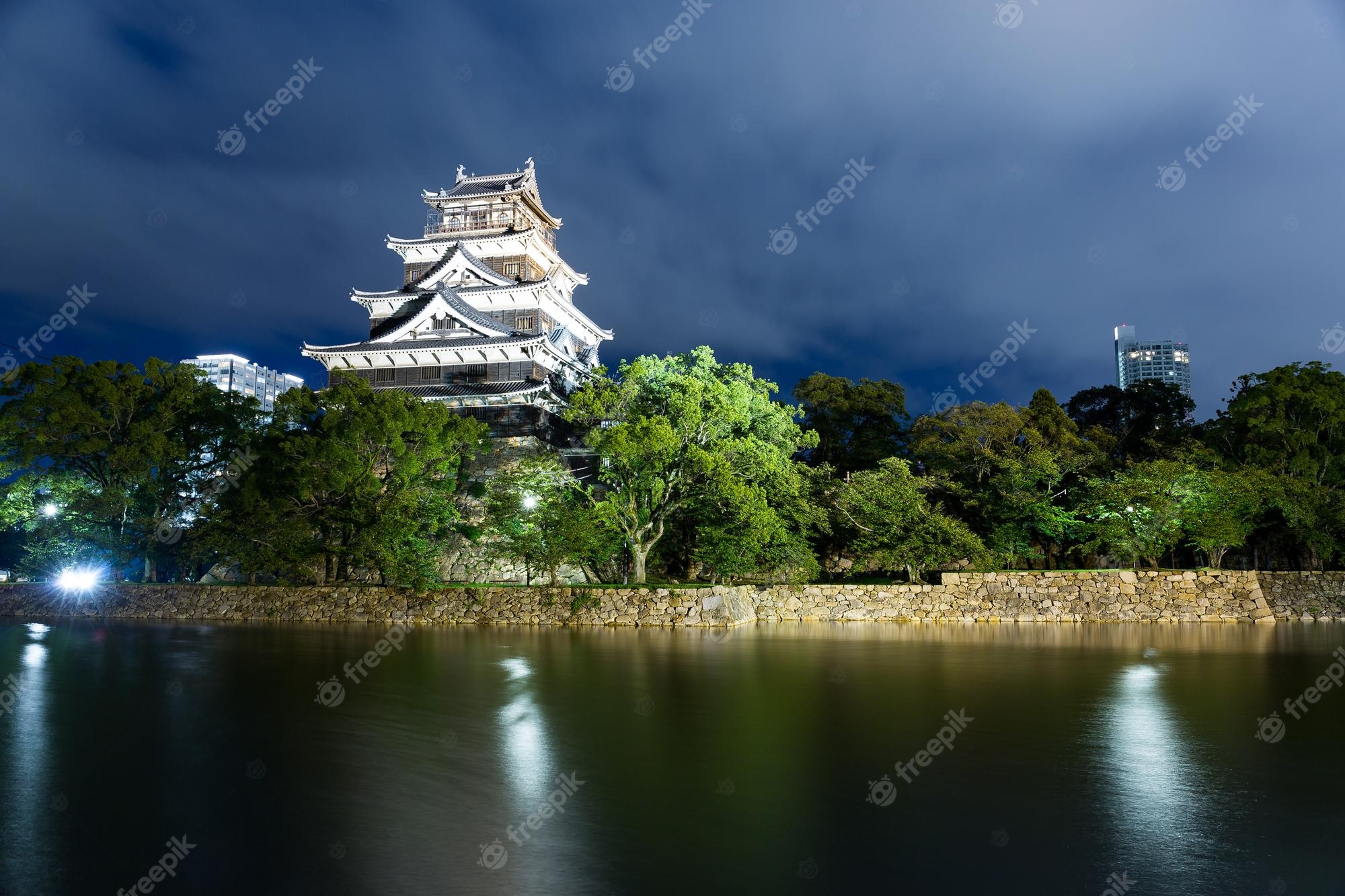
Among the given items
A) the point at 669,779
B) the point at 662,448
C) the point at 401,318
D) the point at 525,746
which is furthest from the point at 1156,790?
the point at 401,318

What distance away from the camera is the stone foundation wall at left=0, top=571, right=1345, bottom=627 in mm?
22594

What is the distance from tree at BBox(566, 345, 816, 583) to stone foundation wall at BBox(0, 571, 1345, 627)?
2.98m

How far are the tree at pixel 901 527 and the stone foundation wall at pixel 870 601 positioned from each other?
80 centimetres

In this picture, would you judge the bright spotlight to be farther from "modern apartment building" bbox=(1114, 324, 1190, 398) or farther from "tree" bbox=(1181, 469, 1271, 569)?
"modern apartment building" bbox=(1114, 324, 1190, 398)

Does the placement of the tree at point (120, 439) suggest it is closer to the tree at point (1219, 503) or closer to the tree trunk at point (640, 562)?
the tree trunk at point (640, 562)

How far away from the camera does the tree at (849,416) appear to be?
34312 mm

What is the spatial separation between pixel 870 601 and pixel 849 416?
41.4ft

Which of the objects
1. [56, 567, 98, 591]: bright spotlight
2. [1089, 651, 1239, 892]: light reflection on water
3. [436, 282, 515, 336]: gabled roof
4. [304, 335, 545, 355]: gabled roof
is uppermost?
[436, 282, 515, 336]: gabled roof

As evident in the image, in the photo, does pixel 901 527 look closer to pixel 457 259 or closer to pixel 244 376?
pixel 457 259

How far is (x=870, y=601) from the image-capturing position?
78.5 ft

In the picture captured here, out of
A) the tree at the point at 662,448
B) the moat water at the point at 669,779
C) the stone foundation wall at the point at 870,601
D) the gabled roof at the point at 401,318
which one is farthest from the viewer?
the gabled roof at the point at 401,318

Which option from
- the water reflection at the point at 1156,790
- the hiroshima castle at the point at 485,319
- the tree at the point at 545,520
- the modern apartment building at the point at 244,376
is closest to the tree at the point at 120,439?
the hiroshima castle at the point at 485,319

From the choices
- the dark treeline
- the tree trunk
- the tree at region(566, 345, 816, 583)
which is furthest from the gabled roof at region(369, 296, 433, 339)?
the tree trunk

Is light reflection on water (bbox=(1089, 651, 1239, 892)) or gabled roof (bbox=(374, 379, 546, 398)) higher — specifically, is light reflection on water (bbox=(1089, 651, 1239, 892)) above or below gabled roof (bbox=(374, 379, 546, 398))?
below
